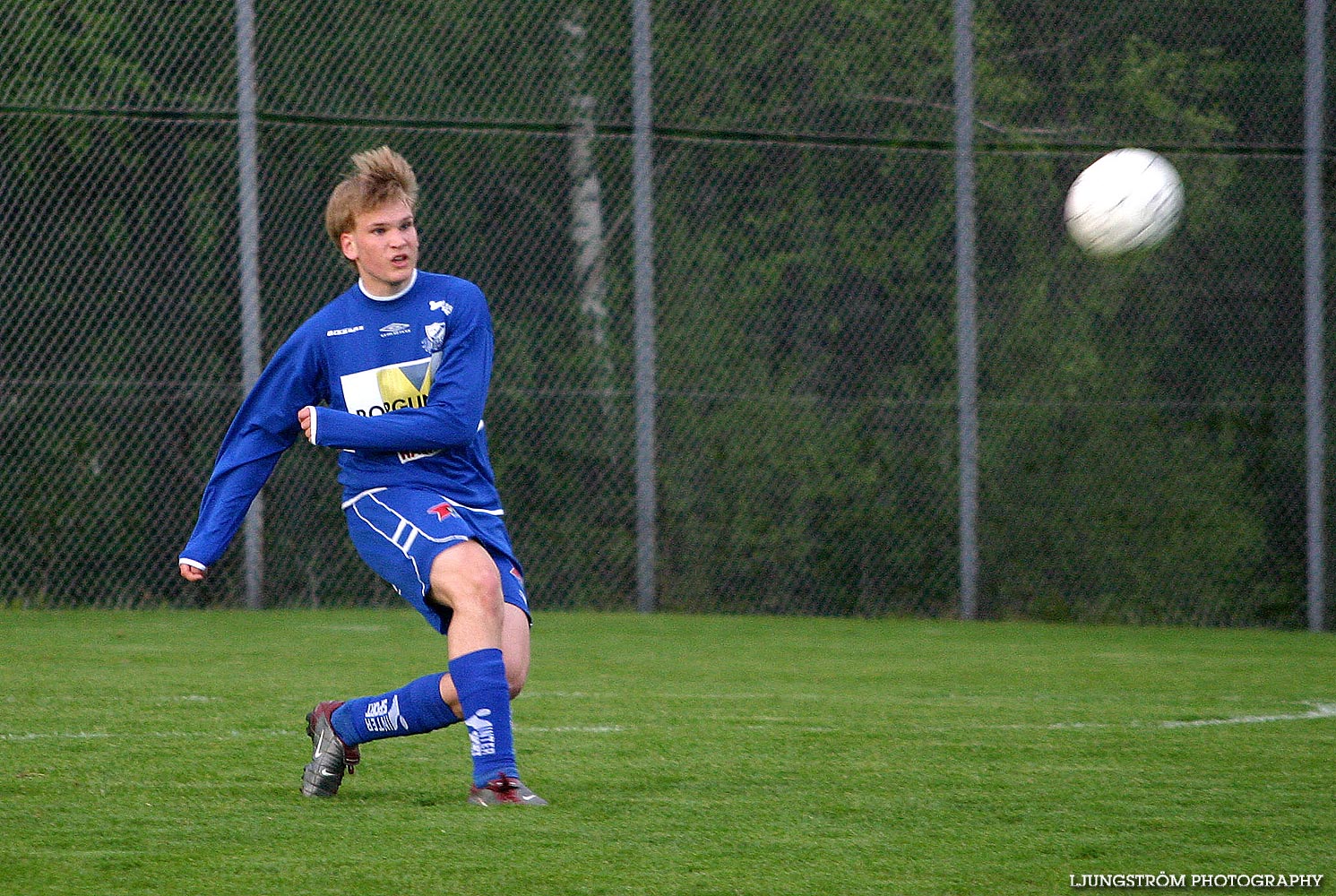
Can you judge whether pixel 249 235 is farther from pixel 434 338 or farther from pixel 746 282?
pixel 434 338

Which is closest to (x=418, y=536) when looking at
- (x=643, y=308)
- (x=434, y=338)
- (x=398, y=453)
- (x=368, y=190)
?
(x=398, y=453)

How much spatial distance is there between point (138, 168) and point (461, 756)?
19.2ft

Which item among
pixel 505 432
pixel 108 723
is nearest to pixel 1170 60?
pixel 505 432

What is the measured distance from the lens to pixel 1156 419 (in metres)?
10.1

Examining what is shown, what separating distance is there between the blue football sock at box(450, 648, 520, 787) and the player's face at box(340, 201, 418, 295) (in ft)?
3.34

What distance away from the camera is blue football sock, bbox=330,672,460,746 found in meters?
4.31

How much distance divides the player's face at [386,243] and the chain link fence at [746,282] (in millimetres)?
5493

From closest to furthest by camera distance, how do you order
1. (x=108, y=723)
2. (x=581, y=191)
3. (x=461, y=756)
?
(x=461, y=756) → (x=108, y=723) → (x=581, y=191)

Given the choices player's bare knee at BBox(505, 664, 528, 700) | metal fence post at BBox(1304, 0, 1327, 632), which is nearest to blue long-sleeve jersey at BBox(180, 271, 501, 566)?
player's bare knee at BBox(505, 664, 528, 700)

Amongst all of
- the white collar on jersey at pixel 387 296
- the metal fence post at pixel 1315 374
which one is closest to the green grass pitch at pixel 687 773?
the white collar on jersey at pixel 387 296

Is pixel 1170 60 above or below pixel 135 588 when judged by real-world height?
above

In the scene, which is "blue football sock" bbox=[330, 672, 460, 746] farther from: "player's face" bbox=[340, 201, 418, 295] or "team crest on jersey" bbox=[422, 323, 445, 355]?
"player's face" bbox=[340, 201, 418, 295]

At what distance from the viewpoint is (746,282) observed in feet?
34.2

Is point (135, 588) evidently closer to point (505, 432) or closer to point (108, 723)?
point (505, 432)
